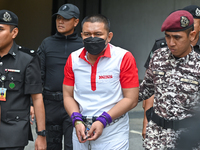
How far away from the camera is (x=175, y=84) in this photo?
263cm

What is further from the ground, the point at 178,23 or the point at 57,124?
the point at 178,23

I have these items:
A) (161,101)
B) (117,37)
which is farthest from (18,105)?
(117,37)

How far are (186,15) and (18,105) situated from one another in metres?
1.62

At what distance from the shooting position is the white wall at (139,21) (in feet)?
45.9

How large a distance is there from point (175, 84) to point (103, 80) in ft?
1.94

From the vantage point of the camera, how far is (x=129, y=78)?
286 centimetres

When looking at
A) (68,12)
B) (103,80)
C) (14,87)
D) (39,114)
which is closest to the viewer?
(103,80)

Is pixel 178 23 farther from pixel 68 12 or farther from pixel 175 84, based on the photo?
pixel 68 12

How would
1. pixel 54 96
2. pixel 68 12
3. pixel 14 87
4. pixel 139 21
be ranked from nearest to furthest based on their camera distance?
pixel 14 87 → pixel 54 96 → pixel 68 12 → pixel 139 21

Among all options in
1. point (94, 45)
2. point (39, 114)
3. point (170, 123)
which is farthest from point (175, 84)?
point (39, 114)

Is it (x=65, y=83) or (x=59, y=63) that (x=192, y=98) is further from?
(x=59, y=63)

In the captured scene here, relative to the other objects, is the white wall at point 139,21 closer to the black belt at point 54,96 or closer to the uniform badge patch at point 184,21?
the black belt at point 54,96

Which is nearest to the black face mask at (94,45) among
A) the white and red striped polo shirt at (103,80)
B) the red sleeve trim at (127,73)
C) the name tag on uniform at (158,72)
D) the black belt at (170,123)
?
the white and red striped polo shirt at (103,80)

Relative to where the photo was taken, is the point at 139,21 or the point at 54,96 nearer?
the point at 54,96
